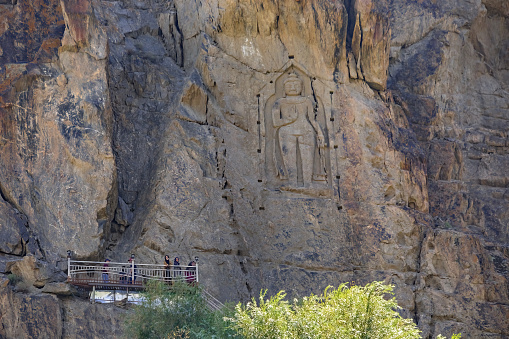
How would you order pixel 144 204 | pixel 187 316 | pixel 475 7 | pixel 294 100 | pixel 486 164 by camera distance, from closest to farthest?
pixel 187 316 < pixel 144 204 < pixel 294 100 < pixel 486 164 < pixel 475 7

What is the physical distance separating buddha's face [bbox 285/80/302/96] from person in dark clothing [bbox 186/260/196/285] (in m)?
8.83

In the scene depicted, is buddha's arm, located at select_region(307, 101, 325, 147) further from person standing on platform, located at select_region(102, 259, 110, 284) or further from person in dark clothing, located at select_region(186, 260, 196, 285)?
person standing on platform, located at select_region(102, 259, 110, 284)

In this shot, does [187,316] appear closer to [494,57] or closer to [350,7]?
[350,7]

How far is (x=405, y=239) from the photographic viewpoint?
2947 cm

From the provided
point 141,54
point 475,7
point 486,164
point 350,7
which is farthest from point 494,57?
point 141,54

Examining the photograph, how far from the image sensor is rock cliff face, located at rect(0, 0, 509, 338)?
27.1 metres

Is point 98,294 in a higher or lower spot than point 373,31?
lower

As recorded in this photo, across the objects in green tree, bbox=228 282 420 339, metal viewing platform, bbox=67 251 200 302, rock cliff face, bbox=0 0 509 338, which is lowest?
green tree, bbox=228 282 420 339

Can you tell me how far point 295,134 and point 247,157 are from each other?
2130 millimetres

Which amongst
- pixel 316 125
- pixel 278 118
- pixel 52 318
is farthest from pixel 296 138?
pixel 52 318

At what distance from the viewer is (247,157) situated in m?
30.7

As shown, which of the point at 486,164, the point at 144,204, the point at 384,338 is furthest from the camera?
the point at 486,164

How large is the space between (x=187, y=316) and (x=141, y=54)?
14.2 m

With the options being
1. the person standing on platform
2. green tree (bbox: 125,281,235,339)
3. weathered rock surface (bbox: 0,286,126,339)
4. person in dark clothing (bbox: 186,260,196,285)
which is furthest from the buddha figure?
weathered rock surface (bbox: 0,286,126,339)
